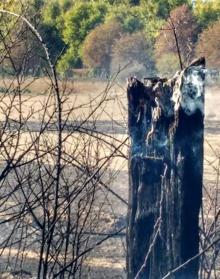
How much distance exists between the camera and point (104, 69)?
36188 mm

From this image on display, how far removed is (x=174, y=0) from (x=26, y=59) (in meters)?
33.4

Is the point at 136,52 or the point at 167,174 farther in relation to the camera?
the point at 136,52

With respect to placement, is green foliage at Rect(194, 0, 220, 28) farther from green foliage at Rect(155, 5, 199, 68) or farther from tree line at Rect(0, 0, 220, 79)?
green foliage at Rect(155, 5, 199, 68)

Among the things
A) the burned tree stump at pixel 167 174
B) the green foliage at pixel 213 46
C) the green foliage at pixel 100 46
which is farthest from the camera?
the green foliage at pixel 100 46

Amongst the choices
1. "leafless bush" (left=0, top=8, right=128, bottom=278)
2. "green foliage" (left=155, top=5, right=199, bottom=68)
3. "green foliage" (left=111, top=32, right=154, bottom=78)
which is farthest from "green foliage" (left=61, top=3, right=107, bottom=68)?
"leafless bush" (left=0, top=8, right=128, bottom=278)

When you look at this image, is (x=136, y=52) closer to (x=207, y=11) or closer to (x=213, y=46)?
(x=213, y=46)

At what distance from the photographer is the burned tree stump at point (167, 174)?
9.09 ft

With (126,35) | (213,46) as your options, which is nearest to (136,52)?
(126,35)

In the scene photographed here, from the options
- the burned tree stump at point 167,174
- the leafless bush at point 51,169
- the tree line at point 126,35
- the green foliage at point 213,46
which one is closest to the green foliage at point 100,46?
the tree line at point 126,35

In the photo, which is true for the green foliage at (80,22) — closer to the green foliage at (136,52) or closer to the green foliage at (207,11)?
the green foliage at (136,52)

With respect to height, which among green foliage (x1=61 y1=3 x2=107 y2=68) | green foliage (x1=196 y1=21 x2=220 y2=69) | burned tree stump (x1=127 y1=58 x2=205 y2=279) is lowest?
burned tree stump (x1=127 y1=58 x2=205 y2=279)

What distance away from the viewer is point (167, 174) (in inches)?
109

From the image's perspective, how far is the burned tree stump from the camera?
277cm


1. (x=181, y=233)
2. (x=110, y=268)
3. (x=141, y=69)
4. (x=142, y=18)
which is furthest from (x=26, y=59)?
(x=142, y=18)
